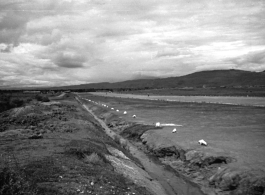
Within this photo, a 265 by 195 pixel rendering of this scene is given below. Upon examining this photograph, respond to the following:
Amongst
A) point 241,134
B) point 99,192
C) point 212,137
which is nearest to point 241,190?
point 99,192

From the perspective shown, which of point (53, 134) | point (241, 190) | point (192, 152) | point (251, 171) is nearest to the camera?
point (241, 190)

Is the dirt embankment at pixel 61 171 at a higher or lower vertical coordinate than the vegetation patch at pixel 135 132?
higher

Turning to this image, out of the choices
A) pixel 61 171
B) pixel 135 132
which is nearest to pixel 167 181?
pixel 61 171

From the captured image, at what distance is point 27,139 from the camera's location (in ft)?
67.4

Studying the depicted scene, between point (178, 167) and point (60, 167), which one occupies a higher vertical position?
point (60, 167)

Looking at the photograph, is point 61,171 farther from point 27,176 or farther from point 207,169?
point 207,169

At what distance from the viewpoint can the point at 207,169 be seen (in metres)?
17.0

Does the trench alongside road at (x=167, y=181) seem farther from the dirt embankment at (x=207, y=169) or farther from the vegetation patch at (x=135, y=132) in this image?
the vegetation patch at (x=135, y=132)

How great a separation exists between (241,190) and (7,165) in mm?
12928

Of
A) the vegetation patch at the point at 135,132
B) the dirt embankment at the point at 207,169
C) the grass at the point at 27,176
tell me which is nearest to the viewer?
the grass at the point at 27,176

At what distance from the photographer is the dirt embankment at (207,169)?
13.3 metres

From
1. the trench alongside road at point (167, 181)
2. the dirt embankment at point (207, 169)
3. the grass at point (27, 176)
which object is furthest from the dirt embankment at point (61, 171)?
the dirt embankment at point (207, 169)

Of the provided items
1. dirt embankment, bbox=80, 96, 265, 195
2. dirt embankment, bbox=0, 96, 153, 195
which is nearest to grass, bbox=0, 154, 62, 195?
dirt embankment, bbox=0, 96, 153, 195

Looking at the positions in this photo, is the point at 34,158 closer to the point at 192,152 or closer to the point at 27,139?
the point at 27,139
